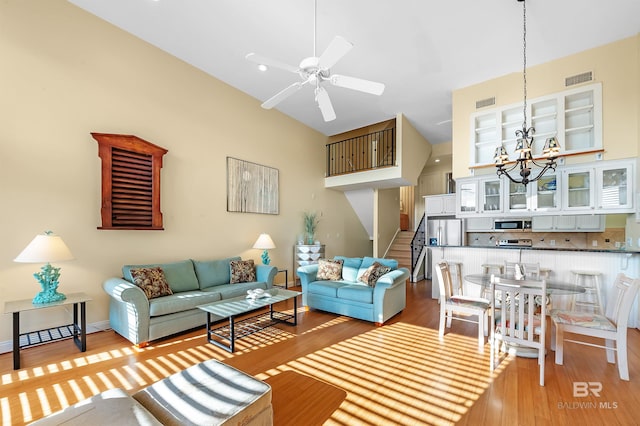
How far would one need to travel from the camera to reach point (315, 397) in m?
2.26

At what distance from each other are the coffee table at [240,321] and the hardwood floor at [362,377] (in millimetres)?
157

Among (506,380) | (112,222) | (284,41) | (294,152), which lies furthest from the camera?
(294,152)

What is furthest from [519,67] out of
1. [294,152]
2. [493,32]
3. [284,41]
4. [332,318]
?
[332,318]

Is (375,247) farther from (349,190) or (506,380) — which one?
(506,380)

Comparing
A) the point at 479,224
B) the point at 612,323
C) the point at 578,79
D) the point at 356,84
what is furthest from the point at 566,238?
the point at 356,84

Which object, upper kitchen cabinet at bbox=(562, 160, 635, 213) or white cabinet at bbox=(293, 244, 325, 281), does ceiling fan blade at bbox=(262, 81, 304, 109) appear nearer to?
white cabinet at bbox=(293, 244, 325, 281)

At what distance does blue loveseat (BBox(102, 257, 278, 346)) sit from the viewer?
3.19 metres

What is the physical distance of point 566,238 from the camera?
590cm

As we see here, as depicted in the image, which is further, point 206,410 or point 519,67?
point 519,67

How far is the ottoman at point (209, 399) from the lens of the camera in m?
1.43

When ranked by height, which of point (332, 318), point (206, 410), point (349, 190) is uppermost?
point (349, 190)

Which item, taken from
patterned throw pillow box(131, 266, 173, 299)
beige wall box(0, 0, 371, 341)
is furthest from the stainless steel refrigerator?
patterned throw pillow box(131, 266, 173, 299)

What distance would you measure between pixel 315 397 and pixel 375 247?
564cm

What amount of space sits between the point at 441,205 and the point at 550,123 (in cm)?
315
